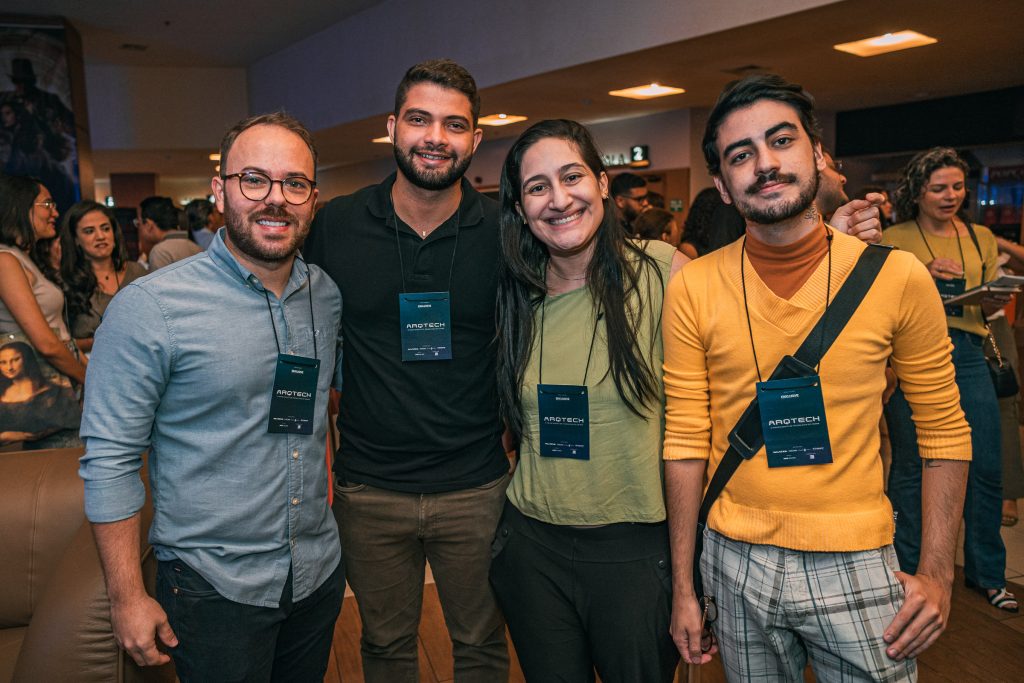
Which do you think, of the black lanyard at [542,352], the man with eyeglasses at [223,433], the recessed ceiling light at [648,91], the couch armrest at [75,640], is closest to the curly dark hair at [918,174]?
the black lanyard at [542,352]

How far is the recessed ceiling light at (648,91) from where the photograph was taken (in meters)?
8.30

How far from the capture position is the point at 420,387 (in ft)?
6.16

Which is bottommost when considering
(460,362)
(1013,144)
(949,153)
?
(460,362)

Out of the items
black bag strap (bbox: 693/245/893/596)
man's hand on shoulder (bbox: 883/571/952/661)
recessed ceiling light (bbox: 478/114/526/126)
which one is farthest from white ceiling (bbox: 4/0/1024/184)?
man's hand on shoulder (bbox: 883/571/952/661)

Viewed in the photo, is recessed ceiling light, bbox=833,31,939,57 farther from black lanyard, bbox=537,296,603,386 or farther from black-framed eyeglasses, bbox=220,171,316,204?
black-framed eyeglasses, bbox=220,171,316,204

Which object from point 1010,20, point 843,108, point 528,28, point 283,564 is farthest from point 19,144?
point 843,108

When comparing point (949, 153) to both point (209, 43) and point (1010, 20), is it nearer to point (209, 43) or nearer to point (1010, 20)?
point (1010, 20)

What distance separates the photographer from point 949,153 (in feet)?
10.3

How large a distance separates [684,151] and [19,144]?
797 centimetres

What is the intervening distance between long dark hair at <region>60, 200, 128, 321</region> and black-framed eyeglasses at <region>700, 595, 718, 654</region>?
11.3 ft

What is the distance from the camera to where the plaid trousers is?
1.32m

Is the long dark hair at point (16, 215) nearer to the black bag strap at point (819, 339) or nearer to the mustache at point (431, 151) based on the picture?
the mustache at point (431, 151)

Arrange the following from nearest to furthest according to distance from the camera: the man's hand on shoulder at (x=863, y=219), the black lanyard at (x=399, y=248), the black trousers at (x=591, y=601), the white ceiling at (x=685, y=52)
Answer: the black trousers at (x=591, y=601), the man's hand on shoulder at (x=863, y=219), the black lanyard at (x=399, y=248), the white ceiling at (x=685, y=52)

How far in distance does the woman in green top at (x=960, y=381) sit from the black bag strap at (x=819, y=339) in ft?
5.75
